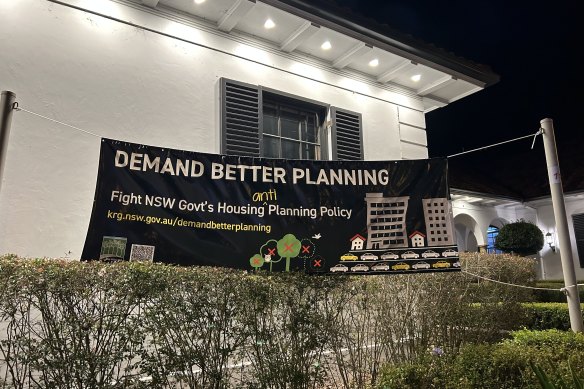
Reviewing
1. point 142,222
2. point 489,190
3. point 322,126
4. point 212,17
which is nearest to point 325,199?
point 142,222

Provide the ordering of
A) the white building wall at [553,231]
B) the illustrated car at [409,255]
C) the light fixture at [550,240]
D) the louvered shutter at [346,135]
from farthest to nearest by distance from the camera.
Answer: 1. the light fixture at [550,240]
2. the white building wall at [553,231]
3. the louvered shutter at [346,135]
4. the illustrated car at [409,255]

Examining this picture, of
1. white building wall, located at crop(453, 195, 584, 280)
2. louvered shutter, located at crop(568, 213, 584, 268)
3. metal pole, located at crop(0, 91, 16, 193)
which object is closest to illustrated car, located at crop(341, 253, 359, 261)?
metal pole, located at crop(0, 91, 16, 193)

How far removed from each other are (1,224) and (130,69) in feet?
8.34

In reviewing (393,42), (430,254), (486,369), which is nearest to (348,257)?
(430,254)

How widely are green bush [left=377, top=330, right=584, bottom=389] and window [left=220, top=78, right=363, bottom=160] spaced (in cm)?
386

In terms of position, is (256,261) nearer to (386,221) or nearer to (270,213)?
(270,213)

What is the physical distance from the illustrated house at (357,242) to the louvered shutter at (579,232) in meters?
19.3

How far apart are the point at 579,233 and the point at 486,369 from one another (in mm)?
19811

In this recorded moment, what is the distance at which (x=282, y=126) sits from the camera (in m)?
7.53

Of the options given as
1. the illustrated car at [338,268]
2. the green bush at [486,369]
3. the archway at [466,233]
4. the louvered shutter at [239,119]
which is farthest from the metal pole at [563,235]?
the archway at [466,233]

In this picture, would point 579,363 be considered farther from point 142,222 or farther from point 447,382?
point 142,222

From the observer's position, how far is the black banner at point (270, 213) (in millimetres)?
4469

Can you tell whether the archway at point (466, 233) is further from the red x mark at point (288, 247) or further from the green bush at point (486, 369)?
the red x mark at point (288, 247)

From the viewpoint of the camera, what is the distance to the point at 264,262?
4930 mm
